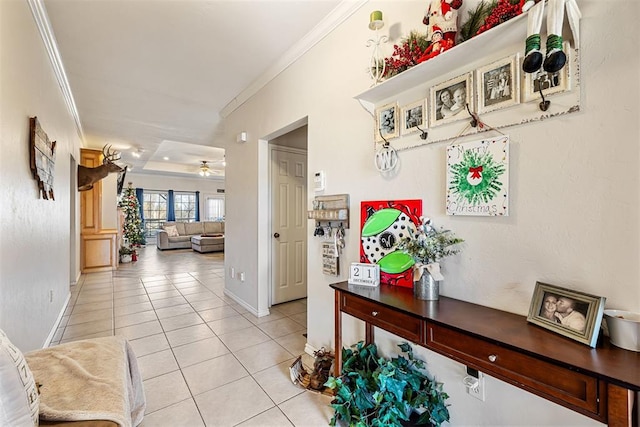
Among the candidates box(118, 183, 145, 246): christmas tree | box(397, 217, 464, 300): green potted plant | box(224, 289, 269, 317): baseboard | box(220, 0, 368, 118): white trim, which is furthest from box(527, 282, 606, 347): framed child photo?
box(118, 183, 145, 246): christmas tree

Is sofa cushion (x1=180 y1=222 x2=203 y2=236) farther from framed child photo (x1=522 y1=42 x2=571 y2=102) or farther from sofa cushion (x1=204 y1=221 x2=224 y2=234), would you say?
framed child photo (x1=522 y1=42 x2=571 y2=102)

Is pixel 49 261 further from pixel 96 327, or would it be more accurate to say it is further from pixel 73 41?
pixel 73 41

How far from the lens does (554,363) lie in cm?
90

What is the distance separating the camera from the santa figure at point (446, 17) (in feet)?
4.65

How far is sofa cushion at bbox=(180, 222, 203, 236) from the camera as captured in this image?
9.84m

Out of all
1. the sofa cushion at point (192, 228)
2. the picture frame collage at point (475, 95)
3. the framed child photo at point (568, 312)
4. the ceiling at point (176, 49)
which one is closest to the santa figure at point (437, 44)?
the picture frame collage at point (475, 95)

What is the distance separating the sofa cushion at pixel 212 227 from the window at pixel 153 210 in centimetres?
185

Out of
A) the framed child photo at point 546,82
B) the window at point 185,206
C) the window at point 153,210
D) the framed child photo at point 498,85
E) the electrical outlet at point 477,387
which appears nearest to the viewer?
the framed child photo at point 546,82

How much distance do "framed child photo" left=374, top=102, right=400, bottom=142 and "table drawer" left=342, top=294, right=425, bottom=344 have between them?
3.34 ft

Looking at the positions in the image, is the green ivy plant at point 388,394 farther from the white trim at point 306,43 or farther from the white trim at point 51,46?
the white trim at point 51,46

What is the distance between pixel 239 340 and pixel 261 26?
2781 mm

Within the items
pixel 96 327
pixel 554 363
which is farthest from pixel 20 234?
pixel 554 363

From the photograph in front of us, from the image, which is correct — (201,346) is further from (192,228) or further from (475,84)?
(192,228)

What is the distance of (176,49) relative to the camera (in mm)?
2582
